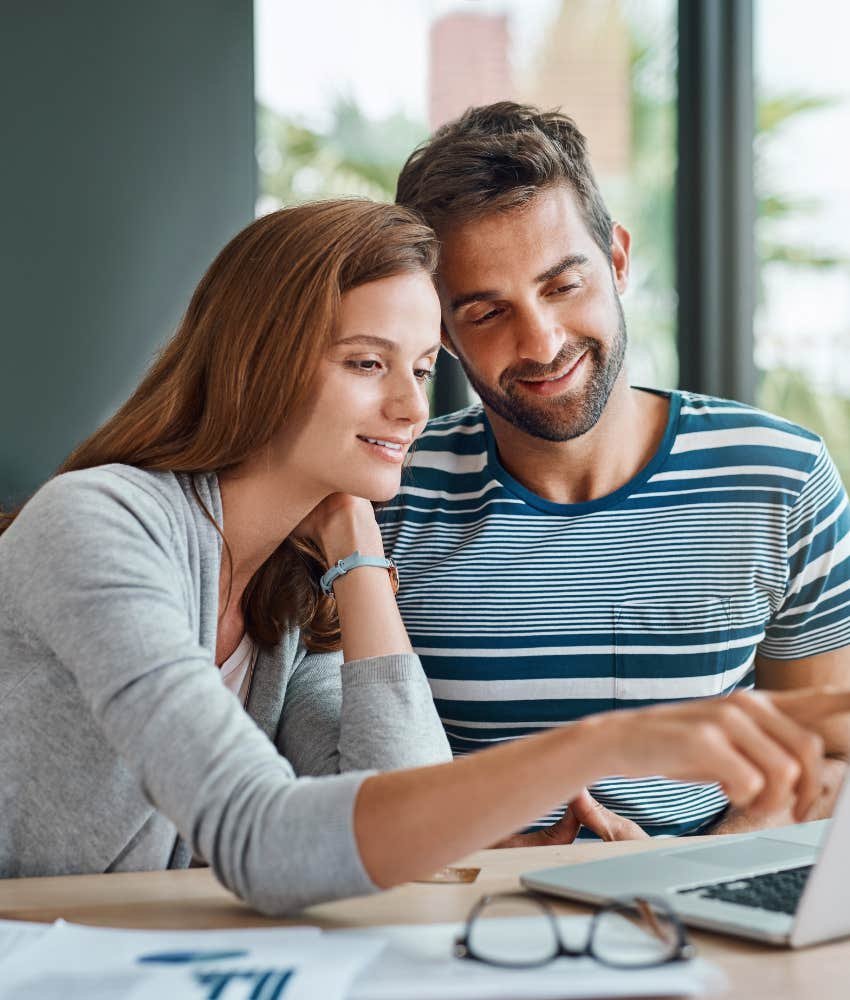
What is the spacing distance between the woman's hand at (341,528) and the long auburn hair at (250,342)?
203 millimetres

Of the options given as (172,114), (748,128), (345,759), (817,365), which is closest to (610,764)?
(345,759)

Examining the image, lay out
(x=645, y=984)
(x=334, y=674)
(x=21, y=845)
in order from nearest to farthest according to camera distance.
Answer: (x=645, y=984), (x=21, y=845), (x=334, y=674)

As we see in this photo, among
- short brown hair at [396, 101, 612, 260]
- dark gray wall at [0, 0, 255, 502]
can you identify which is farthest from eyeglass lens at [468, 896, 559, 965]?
dark gray wall at [0, 0, 255, 502]

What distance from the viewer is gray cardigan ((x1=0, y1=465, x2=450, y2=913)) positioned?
3.03 feet

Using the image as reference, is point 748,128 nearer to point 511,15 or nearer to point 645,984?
point 511,15

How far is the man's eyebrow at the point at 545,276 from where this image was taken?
1.70 m

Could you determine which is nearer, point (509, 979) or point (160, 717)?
point (509, 979)

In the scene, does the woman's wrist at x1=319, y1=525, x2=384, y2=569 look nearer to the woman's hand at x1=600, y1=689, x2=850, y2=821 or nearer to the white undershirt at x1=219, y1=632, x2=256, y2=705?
the white undershirt at x1=219, y1=632, x2=256, y2=705

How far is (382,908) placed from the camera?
3.24 ft

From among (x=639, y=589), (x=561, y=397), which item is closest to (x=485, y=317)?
(x=561, y=397)

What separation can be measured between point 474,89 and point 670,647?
6.19ft

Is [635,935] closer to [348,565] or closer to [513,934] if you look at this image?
[513,934]

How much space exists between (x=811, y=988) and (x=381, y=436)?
81 cm

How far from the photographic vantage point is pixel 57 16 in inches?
73.5
